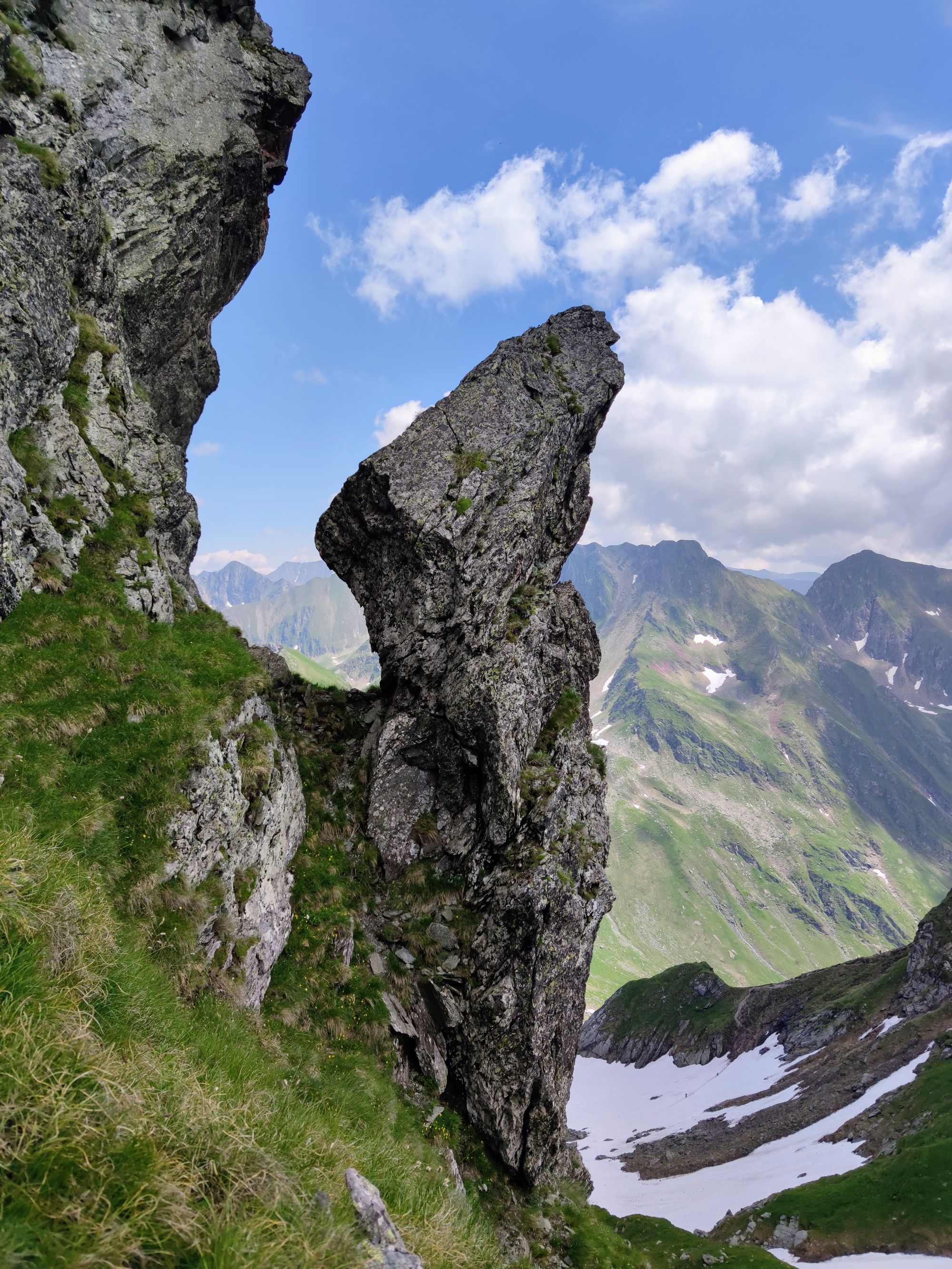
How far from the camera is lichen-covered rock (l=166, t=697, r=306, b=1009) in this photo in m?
15.0

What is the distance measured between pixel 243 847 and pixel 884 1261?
82.7 metres

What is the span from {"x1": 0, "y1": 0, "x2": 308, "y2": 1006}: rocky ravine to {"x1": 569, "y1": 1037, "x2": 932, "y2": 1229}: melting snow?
97.0 m

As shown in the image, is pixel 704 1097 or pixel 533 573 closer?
pixel 533 573

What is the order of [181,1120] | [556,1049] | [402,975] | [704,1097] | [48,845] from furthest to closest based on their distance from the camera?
[704,1097], [556,1049], [402,975], [48,845], [181,1120]

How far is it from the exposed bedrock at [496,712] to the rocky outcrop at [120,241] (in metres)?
11.5

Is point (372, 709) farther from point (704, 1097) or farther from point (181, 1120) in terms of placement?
point (704, 1097)

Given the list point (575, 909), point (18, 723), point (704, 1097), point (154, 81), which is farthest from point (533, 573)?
point (704, 1097)

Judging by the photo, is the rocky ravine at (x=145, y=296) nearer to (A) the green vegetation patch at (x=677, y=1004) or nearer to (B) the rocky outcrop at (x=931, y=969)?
(B) the rocky outcrop at (x=931, y=969)

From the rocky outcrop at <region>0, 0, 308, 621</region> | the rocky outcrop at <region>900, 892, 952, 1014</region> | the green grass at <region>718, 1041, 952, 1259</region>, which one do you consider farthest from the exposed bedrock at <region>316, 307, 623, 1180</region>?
the rocky outcrop at <region>900, 892, 952, 1014</region>

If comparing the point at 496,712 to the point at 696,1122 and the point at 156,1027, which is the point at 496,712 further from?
the point at 696,1122

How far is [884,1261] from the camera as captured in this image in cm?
5588

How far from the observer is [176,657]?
18781mm

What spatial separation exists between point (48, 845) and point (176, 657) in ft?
29.8

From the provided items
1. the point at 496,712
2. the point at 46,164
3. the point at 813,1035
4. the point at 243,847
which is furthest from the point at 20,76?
the point at 813,1035
